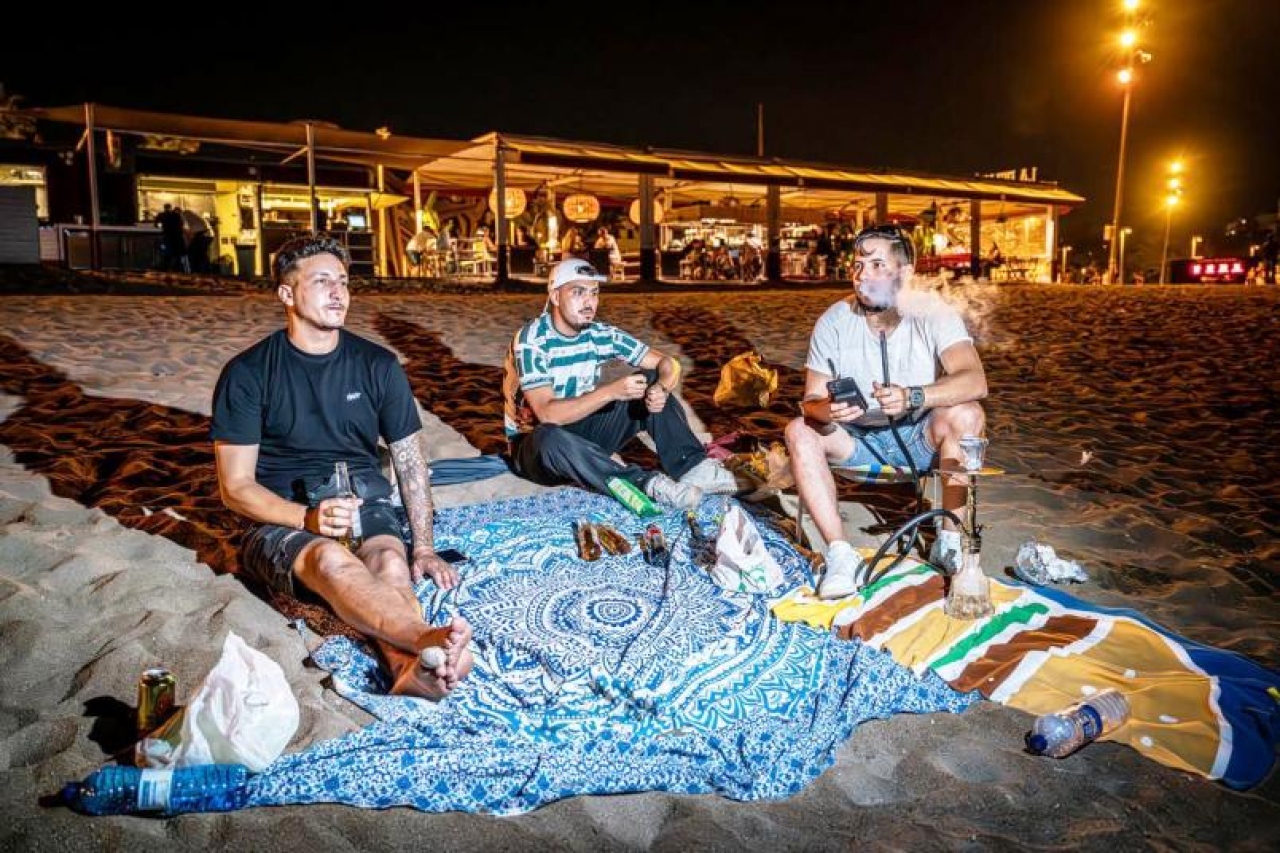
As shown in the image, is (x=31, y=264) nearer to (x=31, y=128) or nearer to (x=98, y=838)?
(x=31, y=128)

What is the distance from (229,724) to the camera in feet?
7.54

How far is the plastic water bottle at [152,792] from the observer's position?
2.18 m

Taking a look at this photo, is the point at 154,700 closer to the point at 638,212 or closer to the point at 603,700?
the point at 603,700

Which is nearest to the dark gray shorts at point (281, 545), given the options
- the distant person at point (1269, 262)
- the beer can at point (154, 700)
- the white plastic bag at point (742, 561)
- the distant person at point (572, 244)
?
the beer can at point (154, 700)

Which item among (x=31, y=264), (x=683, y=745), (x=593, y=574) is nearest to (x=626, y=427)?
(x=593, y=574)

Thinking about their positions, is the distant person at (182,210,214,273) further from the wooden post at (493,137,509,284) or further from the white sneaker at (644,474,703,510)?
the white sneaker at (644,474,703,510)

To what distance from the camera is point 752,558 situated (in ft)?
11.8

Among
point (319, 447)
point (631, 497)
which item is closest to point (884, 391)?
point (631, 497)

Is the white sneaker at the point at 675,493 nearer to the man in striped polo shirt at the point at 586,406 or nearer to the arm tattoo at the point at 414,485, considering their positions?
the man in striped polo shirt at the point at 586,406

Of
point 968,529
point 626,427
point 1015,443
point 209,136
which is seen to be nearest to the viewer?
point 968,529

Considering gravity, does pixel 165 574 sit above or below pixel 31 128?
below

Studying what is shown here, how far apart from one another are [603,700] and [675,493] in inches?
77.7

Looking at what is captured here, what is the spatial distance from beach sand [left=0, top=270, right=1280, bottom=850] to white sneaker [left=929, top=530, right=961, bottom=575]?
34 cm

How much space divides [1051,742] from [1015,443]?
4213 mm
